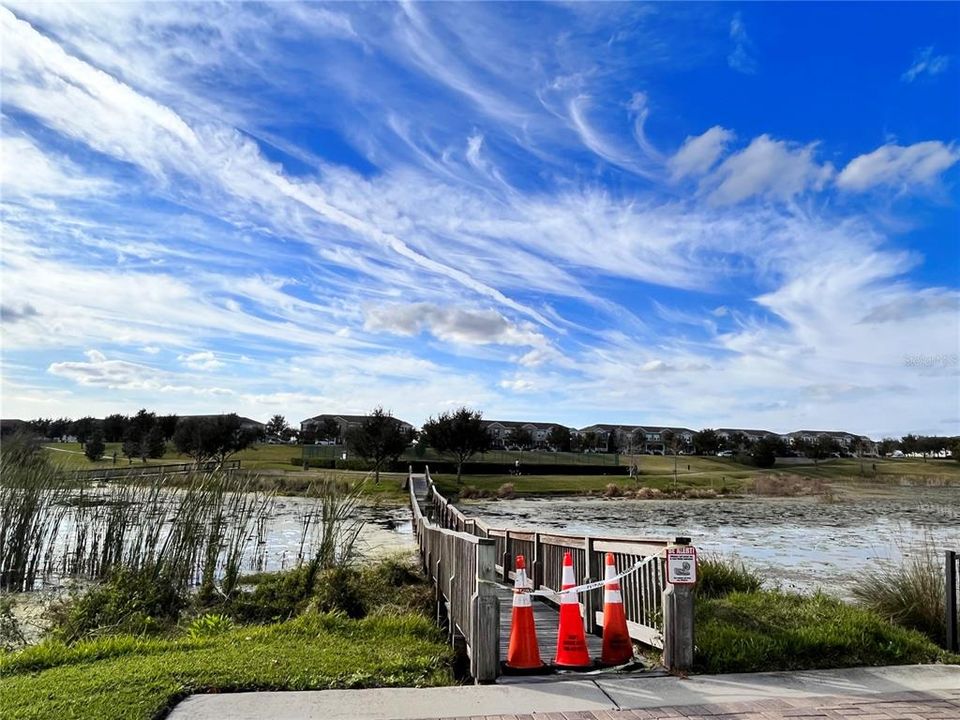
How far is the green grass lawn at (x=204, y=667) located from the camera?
5.12 metres

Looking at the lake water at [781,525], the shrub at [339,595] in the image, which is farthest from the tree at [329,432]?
the shrub at [339,595]

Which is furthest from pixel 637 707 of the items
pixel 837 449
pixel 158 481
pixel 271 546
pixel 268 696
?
pixel 837 449

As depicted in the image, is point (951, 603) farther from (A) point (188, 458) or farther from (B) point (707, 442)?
(B) point (707, 442)

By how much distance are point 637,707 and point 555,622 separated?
12.5ft

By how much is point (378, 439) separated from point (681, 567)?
4401 centimetres

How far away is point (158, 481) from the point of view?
41.1 ft

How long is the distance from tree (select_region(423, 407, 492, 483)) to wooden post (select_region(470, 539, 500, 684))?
45577 millimetres

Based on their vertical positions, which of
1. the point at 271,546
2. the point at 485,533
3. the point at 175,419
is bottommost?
the point at 271,546

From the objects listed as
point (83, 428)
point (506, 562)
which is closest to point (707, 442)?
point (83, 428)

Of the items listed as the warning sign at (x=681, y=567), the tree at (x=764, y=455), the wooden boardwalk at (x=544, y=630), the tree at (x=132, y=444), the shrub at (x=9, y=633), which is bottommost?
the shrub at (x=9, y=633)

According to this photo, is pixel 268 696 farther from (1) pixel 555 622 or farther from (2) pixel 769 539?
(2) pixel 769 539

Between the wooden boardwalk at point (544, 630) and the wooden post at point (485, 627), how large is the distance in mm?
205

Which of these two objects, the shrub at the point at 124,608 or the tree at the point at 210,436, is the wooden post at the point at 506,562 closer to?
the shrub at the point at 124,608

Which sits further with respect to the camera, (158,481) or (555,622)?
(158,481)
